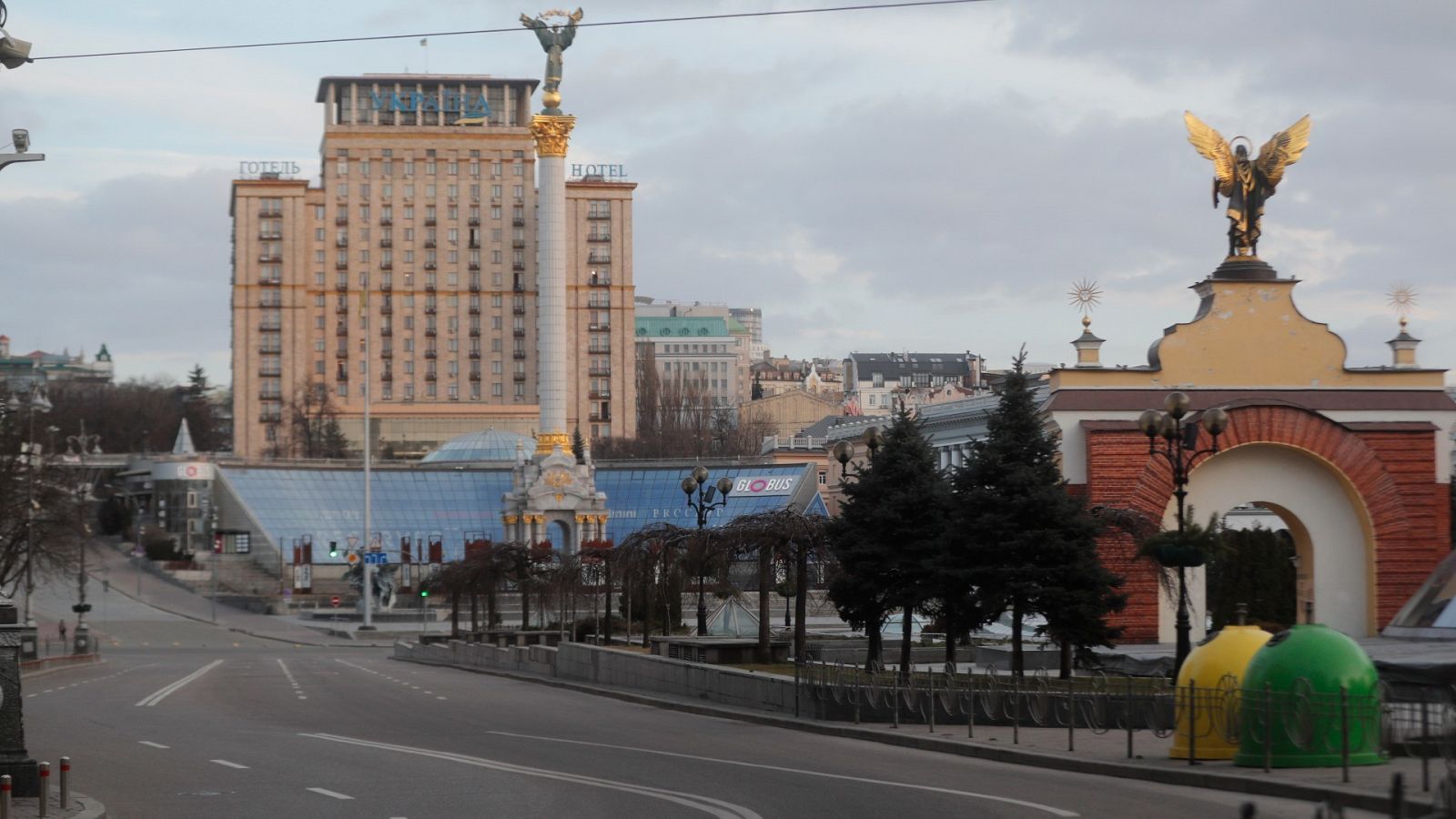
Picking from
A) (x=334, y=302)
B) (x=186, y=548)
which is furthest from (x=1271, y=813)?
(x=334, y=302)

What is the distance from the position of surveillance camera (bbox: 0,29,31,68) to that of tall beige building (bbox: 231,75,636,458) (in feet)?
460

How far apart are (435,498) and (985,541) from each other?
93198mm

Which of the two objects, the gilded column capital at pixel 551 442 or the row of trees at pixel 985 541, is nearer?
the row of trees at pixel 985 541

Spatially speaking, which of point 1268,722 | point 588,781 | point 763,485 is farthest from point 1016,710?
point 763,485

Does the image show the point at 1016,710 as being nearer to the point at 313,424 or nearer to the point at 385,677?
the point at 385,677

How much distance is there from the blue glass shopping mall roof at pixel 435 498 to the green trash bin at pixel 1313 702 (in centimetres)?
9190

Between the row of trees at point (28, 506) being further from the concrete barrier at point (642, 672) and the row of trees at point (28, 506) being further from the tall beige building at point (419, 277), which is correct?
the tall beige building at point (419, 277)

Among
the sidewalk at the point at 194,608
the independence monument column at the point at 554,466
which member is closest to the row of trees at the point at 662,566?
the sidewalk at the point at 194,608

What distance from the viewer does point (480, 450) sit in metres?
134

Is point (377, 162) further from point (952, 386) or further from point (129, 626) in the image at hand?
point (129, 626)

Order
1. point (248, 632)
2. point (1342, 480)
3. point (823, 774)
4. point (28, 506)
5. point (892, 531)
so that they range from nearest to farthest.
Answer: point (823, 774)
point (892, 531)
point (1342, 480)
point (28, 506)
point (248, 632)

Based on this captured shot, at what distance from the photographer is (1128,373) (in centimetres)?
3962

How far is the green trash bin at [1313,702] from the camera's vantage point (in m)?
18.4

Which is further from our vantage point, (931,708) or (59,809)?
(931,708)
